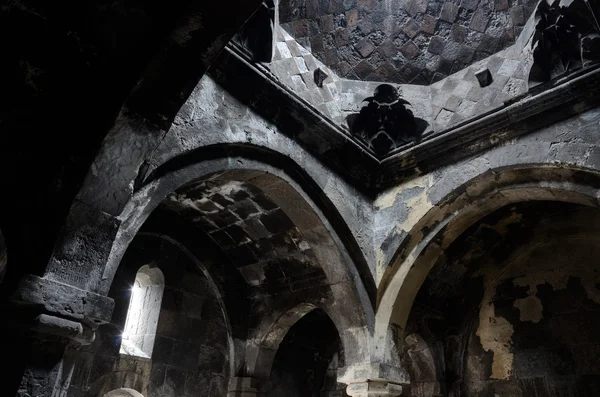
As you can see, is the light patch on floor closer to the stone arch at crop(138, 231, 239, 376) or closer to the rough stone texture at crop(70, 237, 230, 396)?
the stone arch at crop(138, 231, 239, 376)

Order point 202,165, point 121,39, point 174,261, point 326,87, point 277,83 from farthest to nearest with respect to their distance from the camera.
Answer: point 174,261, point 326,87, point 277,83, point 202,165, point 121,39

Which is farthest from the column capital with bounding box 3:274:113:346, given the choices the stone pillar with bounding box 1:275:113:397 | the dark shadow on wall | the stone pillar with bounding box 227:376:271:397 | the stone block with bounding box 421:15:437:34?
the dark shadow on wall

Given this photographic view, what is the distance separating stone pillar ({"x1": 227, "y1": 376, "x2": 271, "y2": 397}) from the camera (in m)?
5.77

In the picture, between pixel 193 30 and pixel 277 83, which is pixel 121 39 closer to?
pixel 193 30

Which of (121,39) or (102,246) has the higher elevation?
(121,39)

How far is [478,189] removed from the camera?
4.66m

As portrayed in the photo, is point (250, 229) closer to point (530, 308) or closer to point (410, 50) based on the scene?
point (410, 50)

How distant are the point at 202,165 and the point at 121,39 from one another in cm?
156

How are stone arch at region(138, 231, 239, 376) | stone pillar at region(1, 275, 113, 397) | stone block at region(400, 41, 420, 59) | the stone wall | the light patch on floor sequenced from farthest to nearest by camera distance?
stone arch at region(138, 231, 239, 376), the light patch on floor, stone block at region(400, 41, 420, 59), the stone wall, stone pillar at region(1, 275, 113, 397)

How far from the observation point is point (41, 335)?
208 cm

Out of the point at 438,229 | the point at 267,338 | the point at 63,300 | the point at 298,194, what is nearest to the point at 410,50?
the point at 438,229

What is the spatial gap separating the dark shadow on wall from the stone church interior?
0.16 meters

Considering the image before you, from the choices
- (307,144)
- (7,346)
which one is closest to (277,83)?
(307,144)

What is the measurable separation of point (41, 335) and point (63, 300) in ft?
0.55
